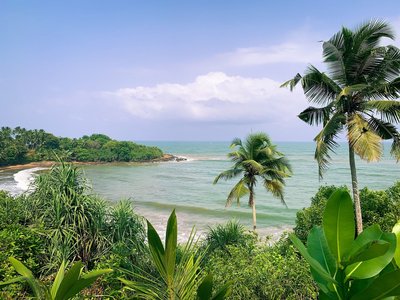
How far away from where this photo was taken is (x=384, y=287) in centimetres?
144

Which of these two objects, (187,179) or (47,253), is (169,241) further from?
(187,179)

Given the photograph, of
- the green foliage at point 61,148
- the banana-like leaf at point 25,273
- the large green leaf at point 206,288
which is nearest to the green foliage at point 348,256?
the large green leaf at point 206,288

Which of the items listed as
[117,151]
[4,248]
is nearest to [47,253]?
[4,248]

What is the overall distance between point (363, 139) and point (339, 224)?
8.54 meters

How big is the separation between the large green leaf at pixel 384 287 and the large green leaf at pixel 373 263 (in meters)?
0.06

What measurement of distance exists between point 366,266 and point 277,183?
45.9 ft

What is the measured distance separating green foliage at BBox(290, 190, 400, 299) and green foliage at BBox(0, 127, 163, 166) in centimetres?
5834

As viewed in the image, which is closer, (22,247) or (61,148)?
(22,247)

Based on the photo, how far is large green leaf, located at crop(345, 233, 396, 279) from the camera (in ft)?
4.88

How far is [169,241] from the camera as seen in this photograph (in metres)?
1.86

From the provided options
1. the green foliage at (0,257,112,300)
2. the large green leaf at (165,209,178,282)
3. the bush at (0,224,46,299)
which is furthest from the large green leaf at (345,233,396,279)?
the bush at (0,224,46,299)

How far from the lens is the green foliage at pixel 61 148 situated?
2297 inches

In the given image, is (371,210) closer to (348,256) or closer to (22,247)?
(22,247)

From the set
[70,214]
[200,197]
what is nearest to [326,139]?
[70,214]
